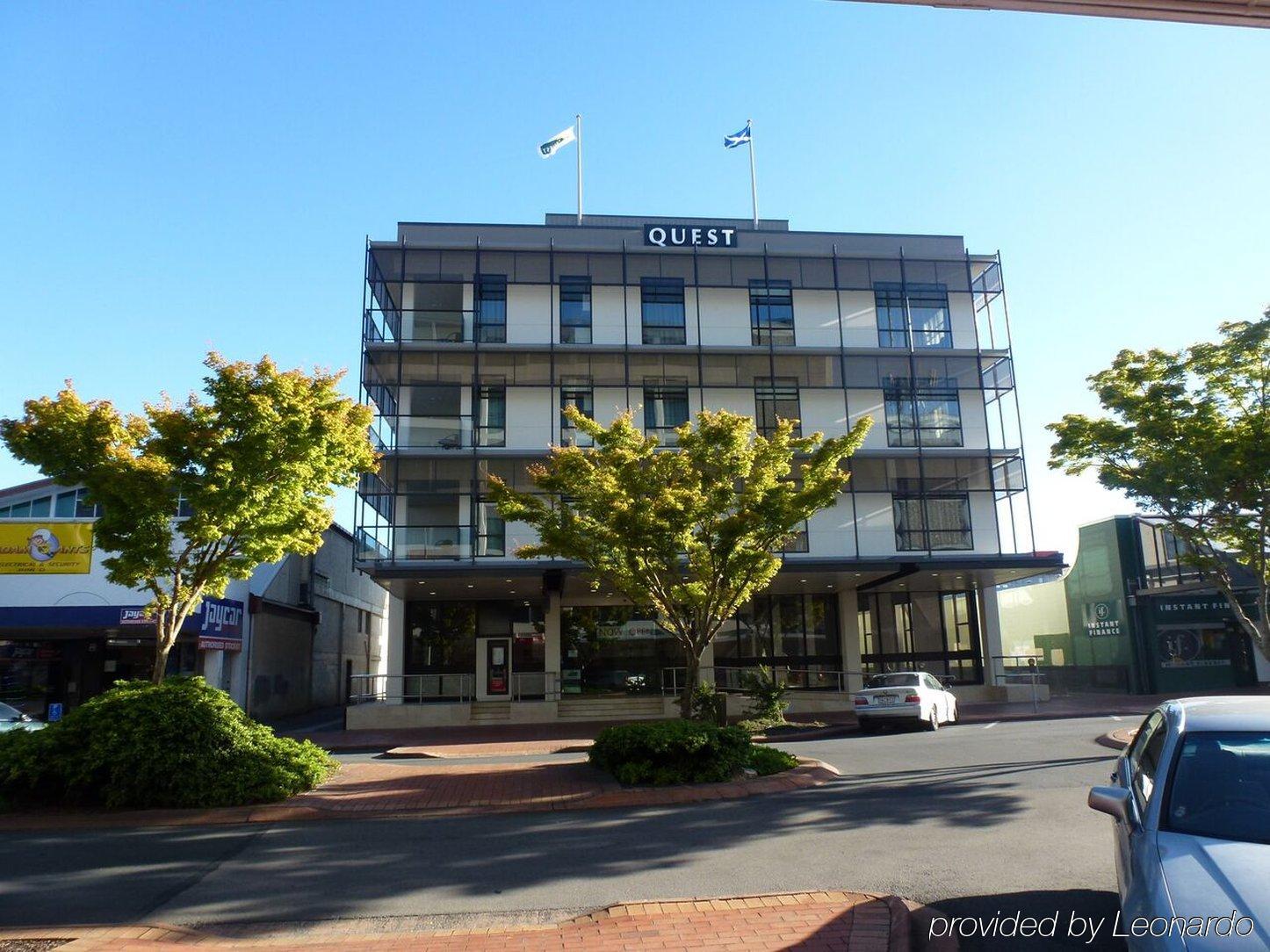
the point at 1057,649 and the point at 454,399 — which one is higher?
the point at 454,399

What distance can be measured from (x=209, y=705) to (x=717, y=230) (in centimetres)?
2523

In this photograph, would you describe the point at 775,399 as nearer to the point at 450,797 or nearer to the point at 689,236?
the point at 689,236

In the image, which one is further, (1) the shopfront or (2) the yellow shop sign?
(2) the yellow shop sign

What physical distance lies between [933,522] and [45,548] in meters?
27.0

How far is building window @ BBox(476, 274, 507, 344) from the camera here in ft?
100

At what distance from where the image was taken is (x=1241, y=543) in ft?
61.7

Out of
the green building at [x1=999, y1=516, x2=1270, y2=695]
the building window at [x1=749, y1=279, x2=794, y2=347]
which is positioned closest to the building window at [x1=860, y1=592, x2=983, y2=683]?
the green building at [x1=999, y1=516, x2=1270, y2=695]

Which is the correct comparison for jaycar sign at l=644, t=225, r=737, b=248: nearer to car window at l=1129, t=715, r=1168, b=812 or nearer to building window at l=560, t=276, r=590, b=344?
building window at l=560, t=276, r=590, b=344

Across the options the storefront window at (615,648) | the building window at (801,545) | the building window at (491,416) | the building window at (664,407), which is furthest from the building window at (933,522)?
the building window at (491,416)

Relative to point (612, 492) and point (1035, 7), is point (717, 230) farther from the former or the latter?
point (1035, 7)

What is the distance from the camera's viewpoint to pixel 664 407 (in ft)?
101

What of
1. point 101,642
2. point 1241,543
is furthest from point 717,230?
point 101,642

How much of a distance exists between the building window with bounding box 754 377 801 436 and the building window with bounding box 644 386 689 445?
8.30 ft

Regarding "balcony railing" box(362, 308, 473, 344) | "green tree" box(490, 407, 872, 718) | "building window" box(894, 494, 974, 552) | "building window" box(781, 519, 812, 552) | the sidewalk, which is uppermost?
"balcony railing" box(362, 308, 473, 344)
